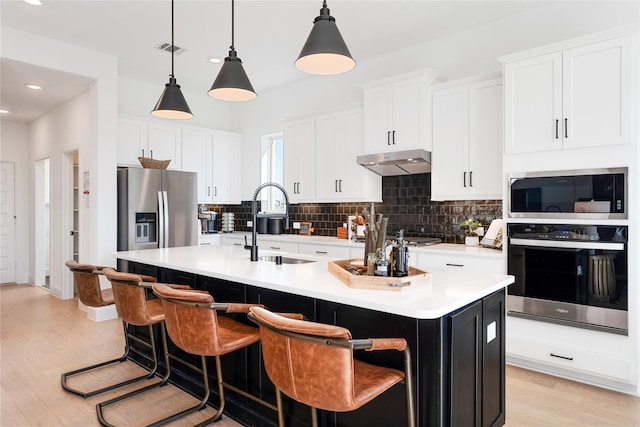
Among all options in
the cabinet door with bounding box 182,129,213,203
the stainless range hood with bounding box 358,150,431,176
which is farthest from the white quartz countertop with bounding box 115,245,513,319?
the cabinet door with bounding box 182,129,213,203

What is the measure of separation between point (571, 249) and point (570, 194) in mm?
409

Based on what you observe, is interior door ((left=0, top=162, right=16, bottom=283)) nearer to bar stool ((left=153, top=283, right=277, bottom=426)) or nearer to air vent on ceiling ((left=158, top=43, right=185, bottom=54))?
air vent on ceiling ((left=158, top=43, right=185, bottom=54))

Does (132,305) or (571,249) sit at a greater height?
(571,249)

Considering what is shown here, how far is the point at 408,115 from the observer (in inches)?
163

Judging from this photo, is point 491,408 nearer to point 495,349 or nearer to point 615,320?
point 495,349

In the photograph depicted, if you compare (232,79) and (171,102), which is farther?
(171,102)

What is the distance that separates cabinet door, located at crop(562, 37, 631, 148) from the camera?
274 centimetres

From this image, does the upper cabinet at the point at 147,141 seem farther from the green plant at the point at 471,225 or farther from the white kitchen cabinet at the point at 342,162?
the green plant at the point at 471,225

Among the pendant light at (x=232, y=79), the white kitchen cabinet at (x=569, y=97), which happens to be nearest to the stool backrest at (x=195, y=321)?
the pendant light at (x=232, y=79)

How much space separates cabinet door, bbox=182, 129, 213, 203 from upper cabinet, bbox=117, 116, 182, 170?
10 cm

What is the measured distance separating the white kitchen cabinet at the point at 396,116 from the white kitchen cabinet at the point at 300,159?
0.96 meters

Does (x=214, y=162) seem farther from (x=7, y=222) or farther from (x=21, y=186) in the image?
(x=7, y=222)

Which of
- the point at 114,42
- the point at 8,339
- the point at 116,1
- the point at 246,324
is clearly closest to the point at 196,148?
the point at 114,42

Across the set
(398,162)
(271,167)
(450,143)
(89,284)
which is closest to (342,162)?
(398,162)
